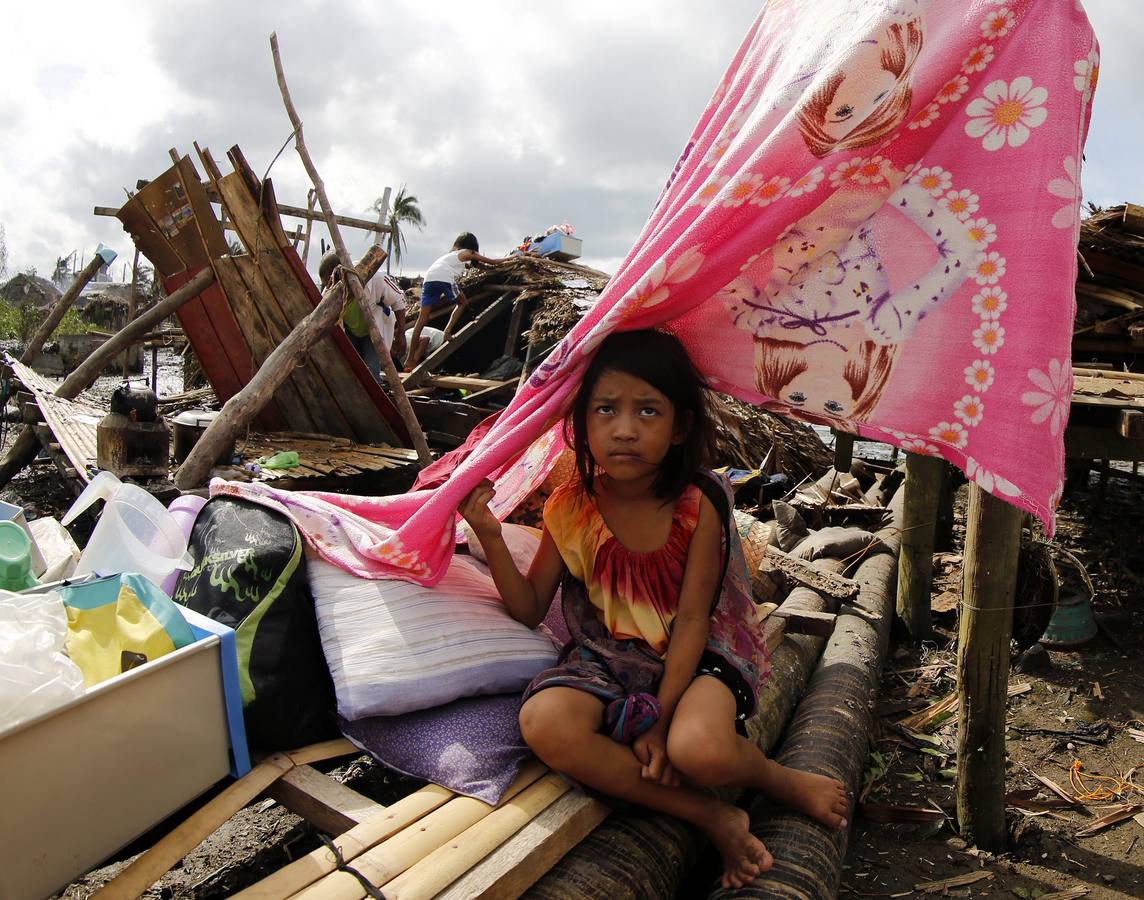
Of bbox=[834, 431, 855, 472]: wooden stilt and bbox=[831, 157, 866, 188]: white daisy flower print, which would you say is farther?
bbox=[834, 431, 855, 472]: wooden stilt

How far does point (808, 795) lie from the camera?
1997mm

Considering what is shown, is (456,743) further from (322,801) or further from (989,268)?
(989,268)

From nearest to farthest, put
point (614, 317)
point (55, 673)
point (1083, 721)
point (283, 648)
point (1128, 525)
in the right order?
point (55, 673), point (614, 317), point (283, 648), point (1083, 721), point (1128, 525)

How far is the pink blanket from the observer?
161 cm

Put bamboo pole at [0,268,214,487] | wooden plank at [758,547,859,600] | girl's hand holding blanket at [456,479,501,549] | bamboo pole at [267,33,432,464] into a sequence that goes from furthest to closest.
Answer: bamboo pole at [0,268,214,487]
bamboo pole at [267,33,432,464]
wooden plank at [758,547,859,600]
girl's hand holding blanket at [456,479,501,549]

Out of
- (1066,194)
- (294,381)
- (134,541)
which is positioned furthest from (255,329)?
(1066,194)

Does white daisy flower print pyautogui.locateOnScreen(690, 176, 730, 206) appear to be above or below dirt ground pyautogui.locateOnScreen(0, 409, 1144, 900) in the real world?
above

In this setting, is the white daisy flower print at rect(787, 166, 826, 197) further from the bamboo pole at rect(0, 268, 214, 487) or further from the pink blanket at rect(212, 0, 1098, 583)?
the bamboo pole at rect(0, 268, 214, 487)

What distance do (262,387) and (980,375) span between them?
4.25m

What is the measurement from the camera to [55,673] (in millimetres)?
1494

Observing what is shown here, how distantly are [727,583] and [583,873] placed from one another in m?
0.82

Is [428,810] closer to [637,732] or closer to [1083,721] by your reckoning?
[637,732]

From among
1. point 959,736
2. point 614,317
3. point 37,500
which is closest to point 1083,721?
point 959,736

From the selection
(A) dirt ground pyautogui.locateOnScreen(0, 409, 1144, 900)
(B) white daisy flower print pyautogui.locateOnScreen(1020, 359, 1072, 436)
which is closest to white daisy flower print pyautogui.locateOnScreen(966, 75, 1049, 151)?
(B) white daisy flower print pyautogui.locateOnScreen(1020, 359, 1072, 436)
